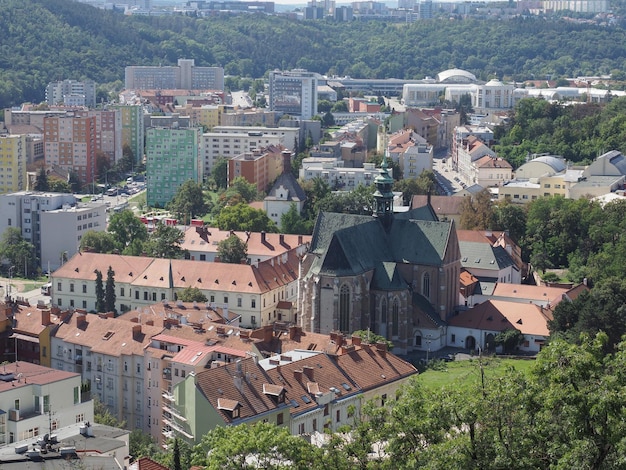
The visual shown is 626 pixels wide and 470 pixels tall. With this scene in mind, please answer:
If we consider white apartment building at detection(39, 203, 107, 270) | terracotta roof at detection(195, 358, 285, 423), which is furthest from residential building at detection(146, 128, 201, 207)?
terracotta roof at detection(195, 358, 285, 423)

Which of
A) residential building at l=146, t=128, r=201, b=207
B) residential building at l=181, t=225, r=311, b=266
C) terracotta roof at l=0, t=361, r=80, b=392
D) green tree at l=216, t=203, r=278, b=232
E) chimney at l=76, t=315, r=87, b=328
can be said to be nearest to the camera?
terracotta roof at l=0, t=361, r=80, b=392

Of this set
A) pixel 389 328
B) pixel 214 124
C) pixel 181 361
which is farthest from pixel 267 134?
pixel 181 361

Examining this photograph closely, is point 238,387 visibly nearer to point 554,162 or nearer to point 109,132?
point 554,162

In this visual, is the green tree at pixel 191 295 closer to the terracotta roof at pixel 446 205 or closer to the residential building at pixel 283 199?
the residential building at pixel 283 199

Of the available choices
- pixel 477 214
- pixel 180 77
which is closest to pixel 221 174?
pixel 477 214

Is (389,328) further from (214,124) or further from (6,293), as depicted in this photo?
(214,124)

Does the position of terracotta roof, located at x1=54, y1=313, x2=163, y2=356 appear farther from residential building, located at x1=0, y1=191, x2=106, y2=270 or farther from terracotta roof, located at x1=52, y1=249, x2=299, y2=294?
residential building, located at x1=0, y1=191, x2=106, y2=270
